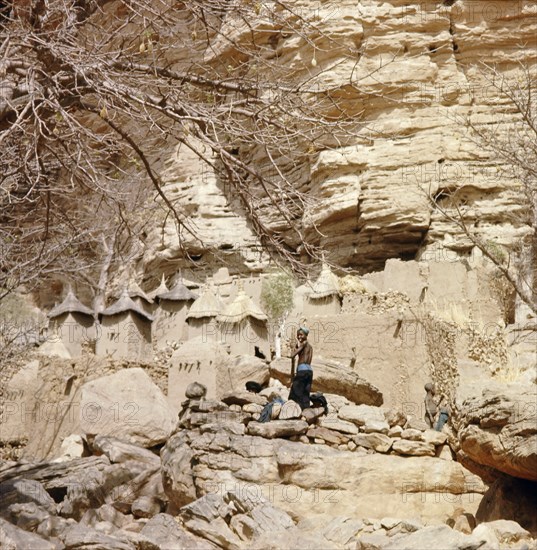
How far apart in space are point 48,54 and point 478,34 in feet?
88.6

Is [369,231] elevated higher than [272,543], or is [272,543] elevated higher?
[369,231]

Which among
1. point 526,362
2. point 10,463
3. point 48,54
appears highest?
point 48,54

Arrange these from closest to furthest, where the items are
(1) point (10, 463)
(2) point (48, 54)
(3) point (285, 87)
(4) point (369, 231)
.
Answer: (2) point (48, 54) < (3) point (285, 87) < (1) point (10, 463) < (4) point (369, 231)

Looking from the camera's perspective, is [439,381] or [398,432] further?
[439,381]

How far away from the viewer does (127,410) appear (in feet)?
54.5

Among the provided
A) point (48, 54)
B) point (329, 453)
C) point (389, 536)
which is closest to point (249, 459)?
point (329, 453)

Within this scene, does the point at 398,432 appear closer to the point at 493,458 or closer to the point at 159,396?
the point at 493,458

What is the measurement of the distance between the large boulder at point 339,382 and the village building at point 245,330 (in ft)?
13.7

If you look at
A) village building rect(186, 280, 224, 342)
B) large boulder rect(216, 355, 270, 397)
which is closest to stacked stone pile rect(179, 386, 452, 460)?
large boulder rect(216, 355, 270, 397)

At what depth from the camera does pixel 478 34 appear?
33219 millimetres

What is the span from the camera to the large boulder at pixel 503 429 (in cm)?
1010

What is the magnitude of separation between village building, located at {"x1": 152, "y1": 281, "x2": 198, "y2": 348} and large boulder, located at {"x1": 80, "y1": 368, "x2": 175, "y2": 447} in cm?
1009

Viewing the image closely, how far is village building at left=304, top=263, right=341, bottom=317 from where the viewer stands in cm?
2412

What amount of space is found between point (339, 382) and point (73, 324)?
14.2 meters
